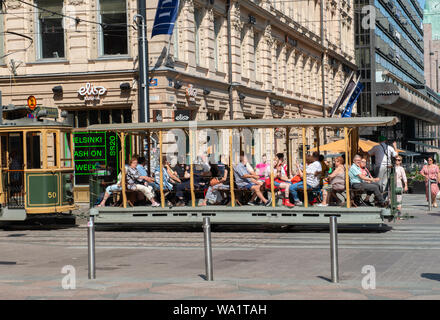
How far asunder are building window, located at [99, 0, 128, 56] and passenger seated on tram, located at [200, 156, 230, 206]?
11173 mm

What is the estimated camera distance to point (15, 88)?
28312 mm

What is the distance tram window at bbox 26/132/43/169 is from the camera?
18.5 metres

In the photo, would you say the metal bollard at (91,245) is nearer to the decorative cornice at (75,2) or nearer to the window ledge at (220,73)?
the decorative cornice at (75,2)

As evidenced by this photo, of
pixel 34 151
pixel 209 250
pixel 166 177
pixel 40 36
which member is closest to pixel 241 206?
pixel 166 177

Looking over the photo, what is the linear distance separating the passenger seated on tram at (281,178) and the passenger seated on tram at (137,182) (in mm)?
2940

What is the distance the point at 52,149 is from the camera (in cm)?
1864

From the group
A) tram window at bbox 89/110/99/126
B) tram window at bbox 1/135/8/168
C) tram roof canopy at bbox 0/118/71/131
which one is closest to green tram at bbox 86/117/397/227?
tram roof canopy at bbox 0/118/71/131

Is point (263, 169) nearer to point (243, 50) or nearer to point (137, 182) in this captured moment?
point (137, 182)

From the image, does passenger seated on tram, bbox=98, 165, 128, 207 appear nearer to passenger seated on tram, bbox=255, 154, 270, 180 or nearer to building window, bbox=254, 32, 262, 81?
passenger seated on tram, bbox=255, 154, 270, 180

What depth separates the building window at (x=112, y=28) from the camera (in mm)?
27891

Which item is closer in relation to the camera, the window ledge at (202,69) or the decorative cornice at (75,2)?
the decorative cornice at (75,2)

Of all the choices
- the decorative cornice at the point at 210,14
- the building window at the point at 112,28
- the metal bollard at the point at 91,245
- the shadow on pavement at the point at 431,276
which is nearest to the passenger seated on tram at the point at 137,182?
the metal bollard at the point at 91,245
